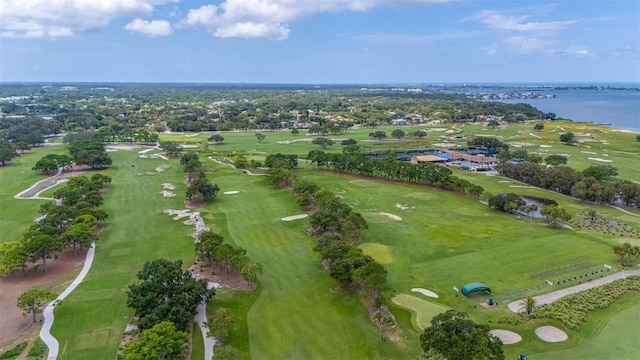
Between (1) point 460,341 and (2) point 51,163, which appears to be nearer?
(1) point 460,341

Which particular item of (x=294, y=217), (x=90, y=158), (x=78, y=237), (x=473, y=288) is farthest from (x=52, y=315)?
(x=90, y=158)

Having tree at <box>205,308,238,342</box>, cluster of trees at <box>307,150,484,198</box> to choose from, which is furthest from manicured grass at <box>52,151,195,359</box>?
cluster of trees at <box>307,150,484,198</box>

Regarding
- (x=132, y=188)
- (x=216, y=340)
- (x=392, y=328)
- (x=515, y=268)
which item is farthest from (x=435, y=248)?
(x=132, y=188)

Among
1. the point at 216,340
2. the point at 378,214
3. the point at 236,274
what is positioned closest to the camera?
the point at 216,340

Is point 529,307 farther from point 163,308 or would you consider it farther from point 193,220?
point 193,220

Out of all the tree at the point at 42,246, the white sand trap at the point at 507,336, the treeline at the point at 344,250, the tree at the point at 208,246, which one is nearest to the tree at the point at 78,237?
the tree at the point at 42,246

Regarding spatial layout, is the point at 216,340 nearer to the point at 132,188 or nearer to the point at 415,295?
the point at 415,295
